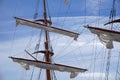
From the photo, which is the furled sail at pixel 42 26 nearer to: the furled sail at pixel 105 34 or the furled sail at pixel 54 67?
the furled sail at pixel 54 67

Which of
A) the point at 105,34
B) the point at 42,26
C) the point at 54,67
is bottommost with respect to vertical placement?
the point at 54,67

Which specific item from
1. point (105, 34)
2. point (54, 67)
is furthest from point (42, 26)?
point (105, 34)

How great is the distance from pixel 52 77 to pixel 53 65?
11.8 ft

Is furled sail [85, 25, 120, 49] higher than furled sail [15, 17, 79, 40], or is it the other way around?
furled sail [15, 17, 79, 40]

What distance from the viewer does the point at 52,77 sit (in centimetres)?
7075

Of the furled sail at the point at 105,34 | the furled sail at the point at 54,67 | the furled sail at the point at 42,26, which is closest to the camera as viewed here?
the furled sail at the point at 105,34

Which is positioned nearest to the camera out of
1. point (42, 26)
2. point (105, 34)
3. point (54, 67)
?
point (105, 34)

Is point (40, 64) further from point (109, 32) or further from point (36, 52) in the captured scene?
point (109, 32)

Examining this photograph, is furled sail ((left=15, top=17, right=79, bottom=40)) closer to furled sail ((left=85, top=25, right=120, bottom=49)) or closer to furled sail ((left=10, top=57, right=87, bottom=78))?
furled sail ((left=10, top=57, right=87, bottom=78))

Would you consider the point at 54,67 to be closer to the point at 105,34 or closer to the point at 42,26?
the point at 42,26

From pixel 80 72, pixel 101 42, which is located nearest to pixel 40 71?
pixel 80 72

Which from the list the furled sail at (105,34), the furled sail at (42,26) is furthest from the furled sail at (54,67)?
the furled sail at (105,34)

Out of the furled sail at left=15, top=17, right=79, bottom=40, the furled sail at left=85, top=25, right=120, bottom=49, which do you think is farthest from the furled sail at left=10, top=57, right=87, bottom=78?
the furled sail at left=85, top=25, right=120, bottom=49

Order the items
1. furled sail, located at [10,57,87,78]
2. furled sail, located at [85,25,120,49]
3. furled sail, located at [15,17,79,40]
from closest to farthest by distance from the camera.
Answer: furled sail, located at [85,25,120,49] < furled sail, located at [10,57,87,78] < furled sail, located at [15,17,79,40]
